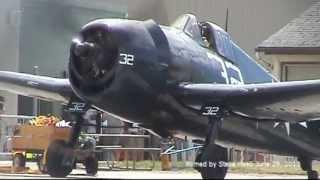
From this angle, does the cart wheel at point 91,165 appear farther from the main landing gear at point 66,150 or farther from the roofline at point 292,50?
the roofline at point 292,50

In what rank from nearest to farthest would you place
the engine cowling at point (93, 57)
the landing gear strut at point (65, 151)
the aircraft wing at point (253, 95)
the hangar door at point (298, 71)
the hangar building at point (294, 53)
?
the engine cowling at point (93, 57), the aircraft wing at point (253, 95), the landing gear strut at point (65, 151), the hangar building at point (294, 53), the hangar door at point (298, 71)

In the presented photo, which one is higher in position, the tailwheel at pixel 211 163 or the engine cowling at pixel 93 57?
the engine cowling at pixel 93 57

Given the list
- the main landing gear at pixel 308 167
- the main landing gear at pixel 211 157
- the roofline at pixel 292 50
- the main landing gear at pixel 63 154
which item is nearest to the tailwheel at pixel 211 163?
the main landing gear at pixel 211 157

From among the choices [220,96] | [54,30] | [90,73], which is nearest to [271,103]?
[220,96]

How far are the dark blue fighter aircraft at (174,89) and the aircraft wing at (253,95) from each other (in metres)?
0.01

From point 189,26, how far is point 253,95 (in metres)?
1.74

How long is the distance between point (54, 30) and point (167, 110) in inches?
128

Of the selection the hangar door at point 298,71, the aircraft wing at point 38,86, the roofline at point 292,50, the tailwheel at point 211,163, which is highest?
the roofline at point 292,50

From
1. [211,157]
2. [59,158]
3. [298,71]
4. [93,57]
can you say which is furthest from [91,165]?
[298,71]

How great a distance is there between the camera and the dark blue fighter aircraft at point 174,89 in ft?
31.7

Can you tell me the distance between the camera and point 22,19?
25812 mm

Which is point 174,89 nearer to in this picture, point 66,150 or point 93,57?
point 93,57

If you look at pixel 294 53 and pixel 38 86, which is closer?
pixel 38 86

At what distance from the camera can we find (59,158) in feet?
34.6
